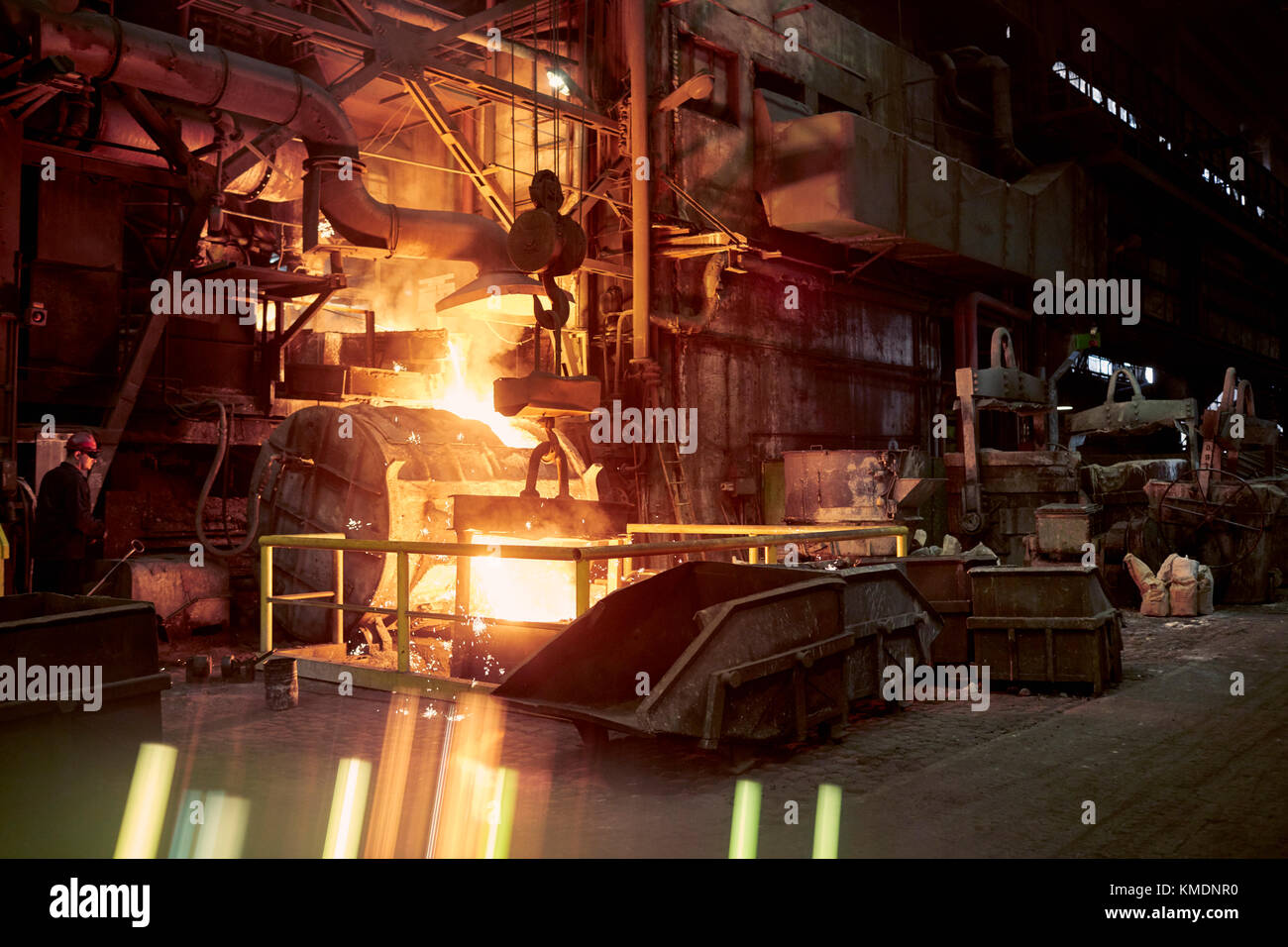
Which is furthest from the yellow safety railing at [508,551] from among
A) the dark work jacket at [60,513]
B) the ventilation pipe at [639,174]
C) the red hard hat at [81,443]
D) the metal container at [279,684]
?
the ventilation pipe at [639,174]

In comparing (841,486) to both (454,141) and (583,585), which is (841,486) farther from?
(583,585)

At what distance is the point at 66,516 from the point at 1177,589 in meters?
11.5

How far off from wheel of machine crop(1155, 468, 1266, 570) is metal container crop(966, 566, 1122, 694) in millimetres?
6547

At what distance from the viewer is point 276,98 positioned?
36.4 ft

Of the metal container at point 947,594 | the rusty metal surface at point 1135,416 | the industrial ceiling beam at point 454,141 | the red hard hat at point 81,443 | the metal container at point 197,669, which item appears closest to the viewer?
the metal container at point 197,669

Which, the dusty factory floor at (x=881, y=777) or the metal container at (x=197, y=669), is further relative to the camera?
the metal container at (x=197, y=669)

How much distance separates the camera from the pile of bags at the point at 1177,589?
11617 millimetres

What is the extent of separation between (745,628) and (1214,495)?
10462 mm

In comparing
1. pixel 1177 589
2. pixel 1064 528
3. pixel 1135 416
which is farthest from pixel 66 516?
pixel 1135 416

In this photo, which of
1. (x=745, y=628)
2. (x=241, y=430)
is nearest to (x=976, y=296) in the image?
(x=241, y=430)

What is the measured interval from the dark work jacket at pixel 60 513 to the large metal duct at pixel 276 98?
3.98m

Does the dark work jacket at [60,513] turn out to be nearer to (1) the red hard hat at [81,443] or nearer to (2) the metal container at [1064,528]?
(1) the red hard hat at [81,443]

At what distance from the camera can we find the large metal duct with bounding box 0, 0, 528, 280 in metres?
9.37
